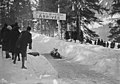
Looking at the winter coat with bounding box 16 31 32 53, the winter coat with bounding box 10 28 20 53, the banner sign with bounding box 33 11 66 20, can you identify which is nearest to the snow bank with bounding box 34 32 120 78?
the banner sign with bounding box 33 11 66 20

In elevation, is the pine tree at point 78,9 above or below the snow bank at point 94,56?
above

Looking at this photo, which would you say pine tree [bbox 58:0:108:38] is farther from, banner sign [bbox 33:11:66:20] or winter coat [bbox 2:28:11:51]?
winter coat [bbox 2:28:11:51]

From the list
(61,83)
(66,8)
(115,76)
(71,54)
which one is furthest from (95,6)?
(61,83)

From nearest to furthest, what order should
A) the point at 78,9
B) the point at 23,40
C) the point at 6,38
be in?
the point at 23,40 < the point at 6,38 < the point at 78,9

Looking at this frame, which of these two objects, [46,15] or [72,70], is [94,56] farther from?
[46,15]

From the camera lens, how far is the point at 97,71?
36.9ft

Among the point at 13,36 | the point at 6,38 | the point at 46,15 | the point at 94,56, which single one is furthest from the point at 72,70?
the point at 46,15

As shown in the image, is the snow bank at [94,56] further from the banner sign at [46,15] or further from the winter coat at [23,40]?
the winter coat at [23,40]

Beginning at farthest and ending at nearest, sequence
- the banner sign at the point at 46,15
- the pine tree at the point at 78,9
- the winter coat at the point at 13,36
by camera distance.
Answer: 1. the pine tree at the point at 78,9
2. the banner sign at the point at 46,15
3. the winter coat at the point at 13,36

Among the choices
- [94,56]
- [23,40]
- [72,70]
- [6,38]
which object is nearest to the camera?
[23,40]

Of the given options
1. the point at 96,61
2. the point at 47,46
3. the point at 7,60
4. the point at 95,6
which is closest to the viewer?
the point at 7,60

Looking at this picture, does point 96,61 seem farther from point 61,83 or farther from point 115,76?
point 61,83

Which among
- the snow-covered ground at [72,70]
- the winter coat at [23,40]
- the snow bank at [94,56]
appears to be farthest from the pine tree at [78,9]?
the winter coat at [23,40]

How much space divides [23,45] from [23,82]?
7.12 ft
